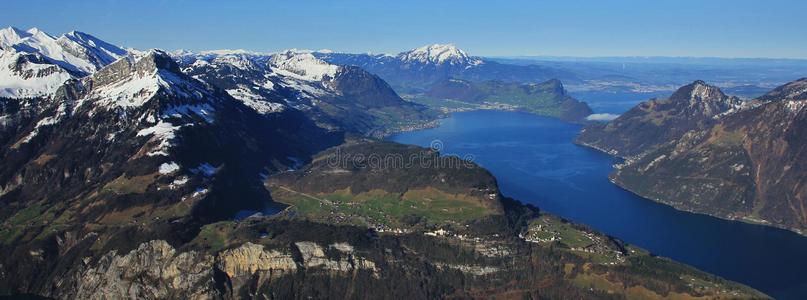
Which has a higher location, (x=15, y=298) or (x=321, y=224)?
(x=321, y=224)

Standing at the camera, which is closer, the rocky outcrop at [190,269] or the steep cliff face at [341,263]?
the steep cliff face at [341,263]

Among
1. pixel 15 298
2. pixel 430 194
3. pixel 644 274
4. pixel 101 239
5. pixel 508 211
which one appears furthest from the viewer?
pixel 430 194

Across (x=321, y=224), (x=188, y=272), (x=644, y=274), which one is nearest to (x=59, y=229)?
(x=188, y=272)

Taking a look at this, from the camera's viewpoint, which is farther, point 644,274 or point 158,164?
point 158,164

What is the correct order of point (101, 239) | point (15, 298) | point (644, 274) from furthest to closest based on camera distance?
point (101, 239)
point (15, 298)
point (644, 274)

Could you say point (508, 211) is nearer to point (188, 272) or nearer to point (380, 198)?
point (380, 198)

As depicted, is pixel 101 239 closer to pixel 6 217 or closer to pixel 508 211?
pixel 6 217

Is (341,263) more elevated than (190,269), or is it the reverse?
(341,263)

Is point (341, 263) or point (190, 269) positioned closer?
point (190, 269)

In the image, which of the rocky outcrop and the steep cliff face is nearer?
the steep cliff face
